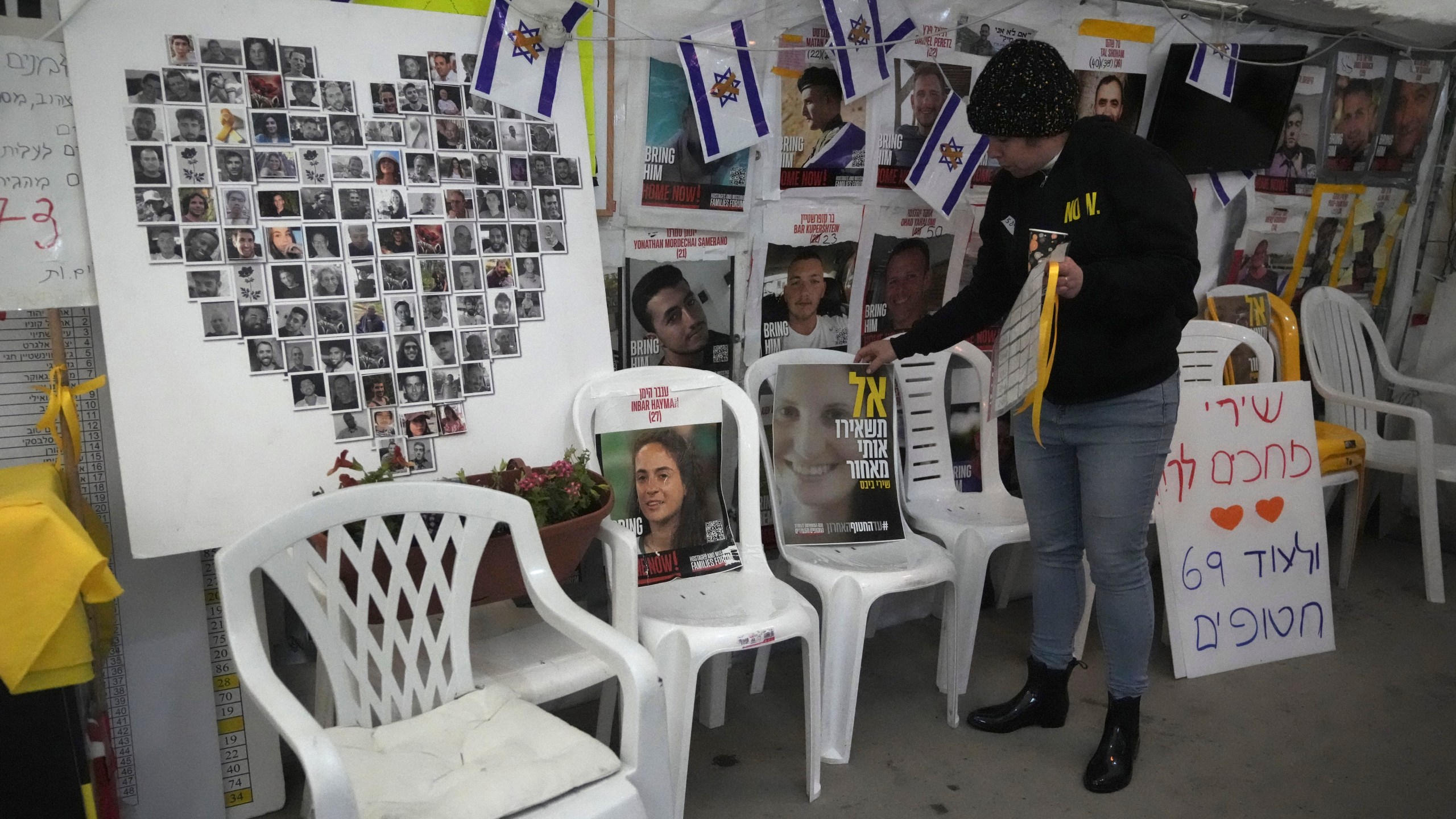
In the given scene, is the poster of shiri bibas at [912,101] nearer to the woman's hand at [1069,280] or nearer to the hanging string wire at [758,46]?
the hanging string wire at [758,46]

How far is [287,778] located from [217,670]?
1.08 feet

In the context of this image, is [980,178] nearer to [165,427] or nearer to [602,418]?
[602,418]

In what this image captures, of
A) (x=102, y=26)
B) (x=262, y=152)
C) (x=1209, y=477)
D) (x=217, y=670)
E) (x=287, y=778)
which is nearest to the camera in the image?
(x=102, y=26)

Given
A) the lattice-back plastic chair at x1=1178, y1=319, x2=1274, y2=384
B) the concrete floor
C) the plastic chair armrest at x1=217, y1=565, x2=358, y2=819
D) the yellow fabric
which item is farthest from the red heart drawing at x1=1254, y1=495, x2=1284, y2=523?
the yellow fabric

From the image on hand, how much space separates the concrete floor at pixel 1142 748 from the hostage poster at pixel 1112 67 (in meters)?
1.82

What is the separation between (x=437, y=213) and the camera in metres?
2.12

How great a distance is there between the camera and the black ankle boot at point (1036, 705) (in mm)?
2559

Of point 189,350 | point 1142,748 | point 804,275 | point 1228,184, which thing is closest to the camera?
point 189,350

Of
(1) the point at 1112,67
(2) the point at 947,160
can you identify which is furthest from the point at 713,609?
(1) the point at 1112,67

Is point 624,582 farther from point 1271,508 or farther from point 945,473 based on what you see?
point 1271,508

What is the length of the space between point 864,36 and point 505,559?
1794 mm

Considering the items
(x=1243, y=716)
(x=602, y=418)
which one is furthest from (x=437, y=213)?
(x=1243, y=716)

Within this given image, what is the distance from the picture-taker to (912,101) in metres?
2.90

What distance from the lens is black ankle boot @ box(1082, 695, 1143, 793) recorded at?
7.63 ft
